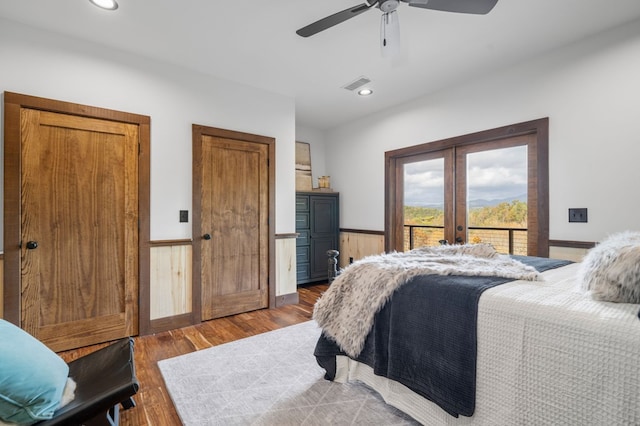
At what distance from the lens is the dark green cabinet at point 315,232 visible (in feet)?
14.8

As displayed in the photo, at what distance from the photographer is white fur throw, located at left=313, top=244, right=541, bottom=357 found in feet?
5.00

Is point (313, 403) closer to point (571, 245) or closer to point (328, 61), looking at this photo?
point (571, 245)

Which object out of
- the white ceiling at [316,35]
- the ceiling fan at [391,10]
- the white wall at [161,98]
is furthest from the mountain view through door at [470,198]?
the ceiling fan at [391,10]

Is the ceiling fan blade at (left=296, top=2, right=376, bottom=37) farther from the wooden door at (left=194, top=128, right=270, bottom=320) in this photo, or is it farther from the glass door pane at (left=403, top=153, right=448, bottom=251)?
the glass door pane at (left=403, top=153, right=448, bottom=251)

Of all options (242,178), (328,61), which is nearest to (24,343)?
(242,178)

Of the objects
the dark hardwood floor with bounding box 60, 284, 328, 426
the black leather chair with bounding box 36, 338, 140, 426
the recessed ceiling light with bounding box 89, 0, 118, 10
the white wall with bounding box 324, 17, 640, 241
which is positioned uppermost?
the recessed ceiling light with bounding box 89, 0, 118, 10

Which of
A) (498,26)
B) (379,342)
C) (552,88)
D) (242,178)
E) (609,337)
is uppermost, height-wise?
(498,26)

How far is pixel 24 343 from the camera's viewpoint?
4.08 feet

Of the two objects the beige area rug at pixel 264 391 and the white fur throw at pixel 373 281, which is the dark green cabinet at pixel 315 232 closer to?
the beige area rug at pixel 264 391

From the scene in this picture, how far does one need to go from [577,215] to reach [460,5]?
2.03 m

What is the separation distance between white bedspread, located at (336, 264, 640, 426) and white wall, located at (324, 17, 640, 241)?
5.69 ft

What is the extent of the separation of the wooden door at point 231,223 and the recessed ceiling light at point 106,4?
117 cm

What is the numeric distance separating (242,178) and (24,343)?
7.71 ft

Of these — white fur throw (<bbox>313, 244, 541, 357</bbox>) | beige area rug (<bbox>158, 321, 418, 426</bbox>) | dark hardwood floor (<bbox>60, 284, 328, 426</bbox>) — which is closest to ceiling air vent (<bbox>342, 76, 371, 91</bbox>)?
white fur throw (<bbox>313, 244, 541, 357</bbox>)
